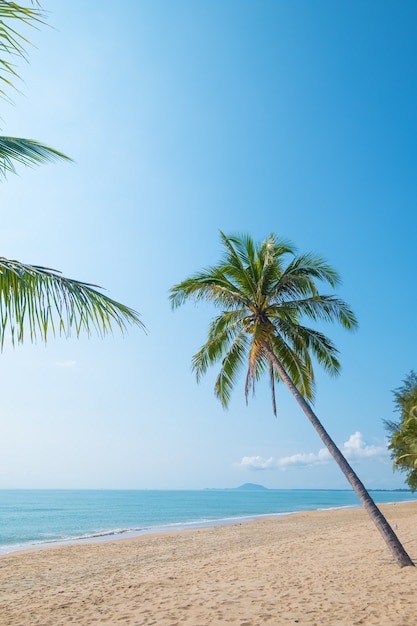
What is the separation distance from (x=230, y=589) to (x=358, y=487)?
140 inches

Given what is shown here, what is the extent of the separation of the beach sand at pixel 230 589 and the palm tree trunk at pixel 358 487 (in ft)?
1.05

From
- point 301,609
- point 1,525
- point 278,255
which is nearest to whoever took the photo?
point 301,609

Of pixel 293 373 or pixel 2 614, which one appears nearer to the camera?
pixel 2 614

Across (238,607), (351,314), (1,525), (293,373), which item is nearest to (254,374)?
(293,373)

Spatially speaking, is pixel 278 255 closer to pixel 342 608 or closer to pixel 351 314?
pixel 351 314

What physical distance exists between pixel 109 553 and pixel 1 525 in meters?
25.0

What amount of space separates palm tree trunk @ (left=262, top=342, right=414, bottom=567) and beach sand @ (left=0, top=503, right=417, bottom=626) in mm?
319

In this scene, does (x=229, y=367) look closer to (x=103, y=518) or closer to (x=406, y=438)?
(x=406, y=438)

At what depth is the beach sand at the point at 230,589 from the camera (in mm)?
6250

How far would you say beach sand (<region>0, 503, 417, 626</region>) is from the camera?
6.25 metres

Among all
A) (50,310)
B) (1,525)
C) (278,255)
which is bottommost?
(1,525)

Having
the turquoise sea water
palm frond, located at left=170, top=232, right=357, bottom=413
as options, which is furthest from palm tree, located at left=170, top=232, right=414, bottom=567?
the turquoise sea water

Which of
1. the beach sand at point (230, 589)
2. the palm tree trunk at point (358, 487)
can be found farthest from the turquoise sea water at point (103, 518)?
the palm tree trunk at point (358, 487)

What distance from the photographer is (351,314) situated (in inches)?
469
